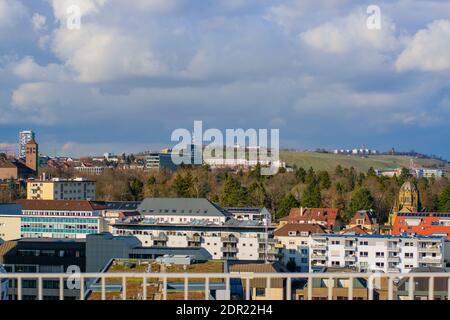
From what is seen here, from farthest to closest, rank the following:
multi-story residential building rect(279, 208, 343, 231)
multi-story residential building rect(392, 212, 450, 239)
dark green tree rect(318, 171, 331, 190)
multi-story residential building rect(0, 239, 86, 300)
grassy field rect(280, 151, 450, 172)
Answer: grassy field rect(280, 151, 450, 172) → dark green tree rect(318, 171, 331, 190) → multi-story residential building rect(279, 208, 343, 231) → multi-story residential building rect(392, 212, 450, 239) → multi-story residential building rect(0, 239, 86, 300)

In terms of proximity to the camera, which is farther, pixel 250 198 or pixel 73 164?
pixel 73 164

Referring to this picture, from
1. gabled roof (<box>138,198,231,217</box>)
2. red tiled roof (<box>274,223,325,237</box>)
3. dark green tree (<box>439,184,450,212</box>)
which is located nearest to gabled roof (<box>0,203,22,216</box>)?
gabled roof (<box>138,198,231,217</box>)

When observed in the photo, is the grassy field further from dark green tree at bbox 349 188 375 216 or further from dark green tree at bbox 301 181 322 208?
dark green tree at bbox 349 188 375 216

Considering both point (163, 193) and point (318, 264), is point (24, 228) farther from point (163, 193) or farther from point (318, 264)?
point (318, 264)

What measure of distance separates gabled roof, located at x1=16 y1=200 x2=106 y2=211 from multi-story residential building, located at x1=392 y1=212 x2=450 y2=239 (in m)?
8.36

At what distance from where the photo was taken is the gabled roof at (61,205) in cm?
2230

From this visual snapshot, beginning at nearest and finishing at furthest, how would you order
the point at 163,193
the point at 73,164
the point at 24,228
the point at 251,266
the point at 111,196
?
the point at 251,266, the point at 24,228, the point at 163,193, the point at 111,196, the point at 73,164

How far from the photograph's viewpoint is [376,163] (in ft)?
197

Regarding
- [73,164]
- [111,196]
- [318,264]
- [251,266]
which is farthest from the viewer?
[73,164]

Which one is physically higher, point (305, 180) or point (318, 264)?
point (305, 180)

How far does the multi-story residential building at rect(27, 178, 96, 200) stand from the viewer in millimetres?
29172
